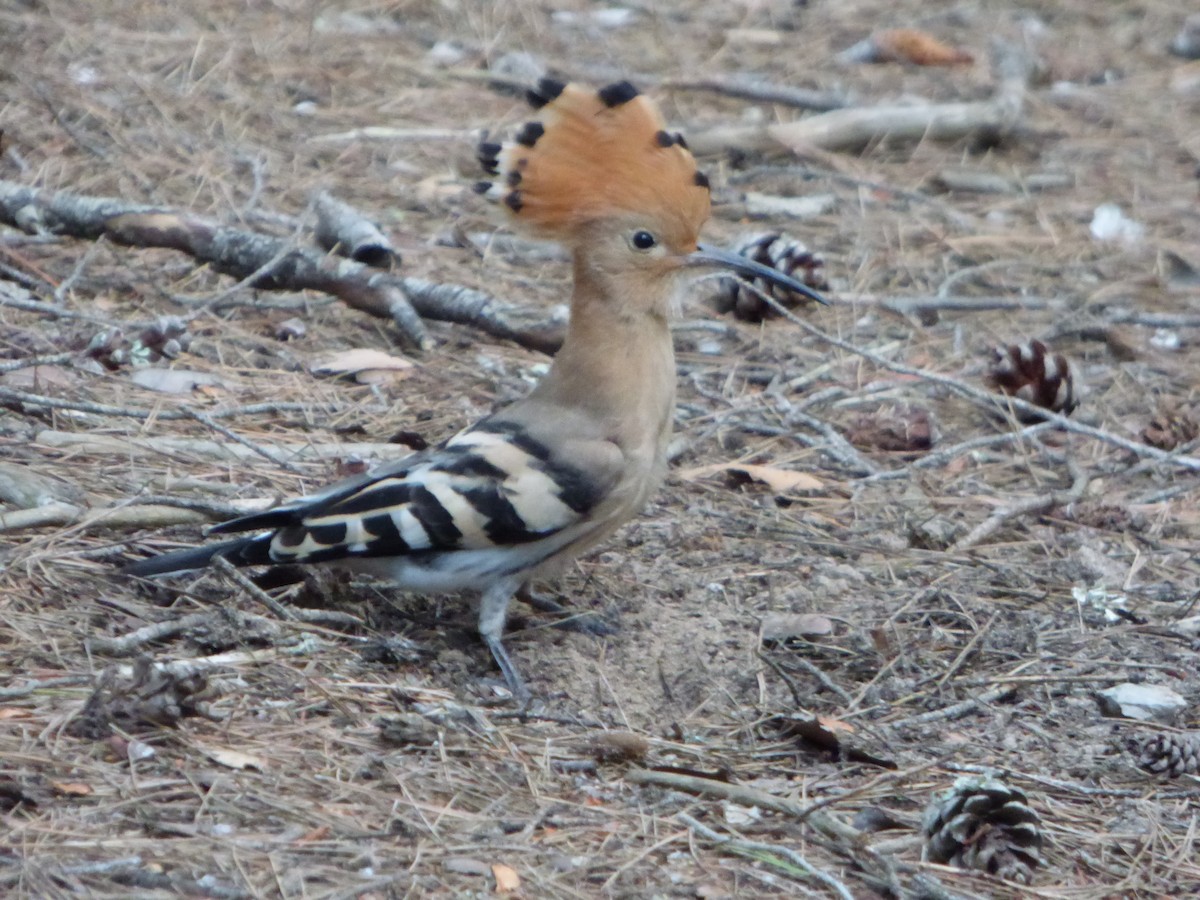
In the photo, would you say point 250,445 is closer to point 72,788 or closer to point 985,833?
point 72,788

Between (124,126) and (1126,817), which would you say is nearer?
(1126,817)

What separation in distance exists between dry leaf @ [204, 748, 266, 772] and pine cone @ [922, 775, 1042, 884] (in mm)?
1037

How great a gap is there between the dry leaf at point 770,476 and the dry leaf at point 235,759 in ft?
5.82

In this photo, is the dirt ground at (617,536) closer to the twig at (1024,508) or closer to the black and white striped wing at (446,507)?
the twig at (1024,508)

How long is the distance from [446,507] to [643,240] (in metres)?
0.78

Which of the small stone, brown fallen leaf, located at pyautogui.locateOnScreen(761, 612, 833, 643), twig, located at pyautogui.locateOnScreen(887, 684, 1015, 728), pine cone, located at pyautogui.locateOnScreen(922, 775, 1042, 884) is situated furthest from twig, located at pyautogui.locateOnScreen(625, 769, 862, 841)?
the small stone

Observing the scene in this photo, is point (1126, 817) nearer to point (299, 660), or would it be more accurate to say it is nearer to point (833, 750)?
point (833, 750)

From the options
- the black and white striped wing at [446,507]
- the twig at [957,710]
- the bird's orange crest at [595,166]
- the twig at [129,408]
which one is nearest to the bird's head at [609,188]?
the bird's orange crest at [595,166]

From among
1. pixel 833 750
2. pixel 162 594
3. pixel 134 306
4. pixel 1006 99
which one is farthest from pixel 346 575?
pixel 1006 99

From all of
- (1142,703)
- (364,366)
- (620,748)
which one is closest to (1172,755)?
(1142,703)

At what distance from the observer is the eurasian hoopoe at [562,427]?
3.07 meters

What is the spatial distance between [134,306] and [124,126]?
1361 mm

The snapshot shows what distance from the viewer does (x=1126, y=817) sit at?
2631 mm

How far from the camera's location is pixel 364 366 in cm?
429
